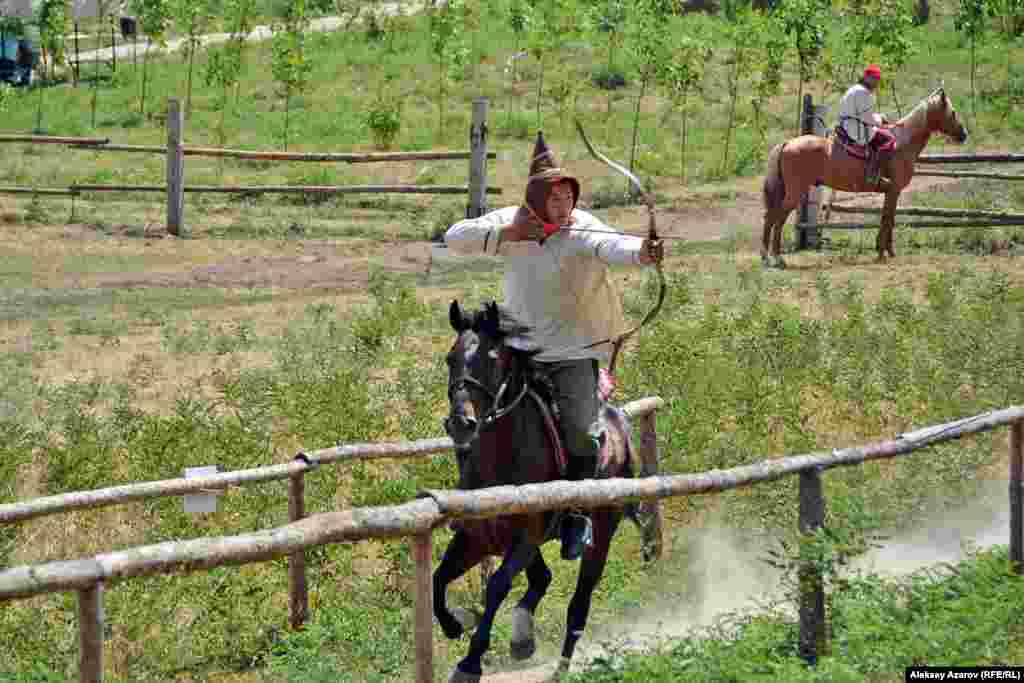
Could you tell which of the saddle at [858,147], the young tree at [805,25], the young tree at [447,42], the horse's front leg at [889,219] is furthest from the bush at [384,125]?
the horse's front leg at [889,219]

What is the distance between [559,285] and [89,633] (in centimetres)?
302

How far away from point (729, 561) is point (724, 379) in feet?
9.11

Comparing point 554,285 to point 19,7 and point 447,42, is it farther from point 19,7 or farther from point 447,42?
point 19,7

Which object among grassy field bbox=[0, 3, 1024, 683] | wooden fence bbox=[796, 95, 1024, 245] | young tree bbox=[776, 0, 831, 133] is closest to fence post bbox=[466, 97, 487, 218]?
grassy field bbox=[0, 3, 1024, 683]

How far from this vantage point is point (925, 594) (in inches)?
262

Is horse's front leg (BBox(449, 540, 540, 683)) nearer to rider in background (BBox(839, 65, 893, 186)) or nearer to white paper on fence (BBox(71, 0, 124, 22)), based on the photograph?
rider in background (BBox(839, 65, 893, 186))

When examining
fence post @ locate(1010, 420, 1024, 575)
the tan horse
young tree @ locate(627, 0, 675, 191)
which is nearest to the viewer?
fence post @ locate(1010, 420, 1024, 575)

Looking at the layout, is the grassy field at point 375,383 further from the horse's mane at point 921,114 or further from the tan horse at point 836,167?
the horse's mane at point 921,114

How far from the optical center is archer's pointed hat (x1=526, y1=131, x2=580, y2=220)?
7398 millimetres

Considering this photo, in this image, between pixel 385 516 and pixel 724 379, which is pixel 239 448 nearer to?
pixel 724 379

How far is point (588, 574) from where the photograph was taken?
761cm

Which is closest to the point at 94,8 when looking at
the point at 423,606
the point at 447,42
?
the point at 447,42

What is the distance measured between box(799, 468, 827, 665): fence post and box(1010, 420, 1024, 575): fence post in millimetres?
1559

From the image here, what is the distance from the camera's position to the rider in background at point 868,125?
1903 centimetres
